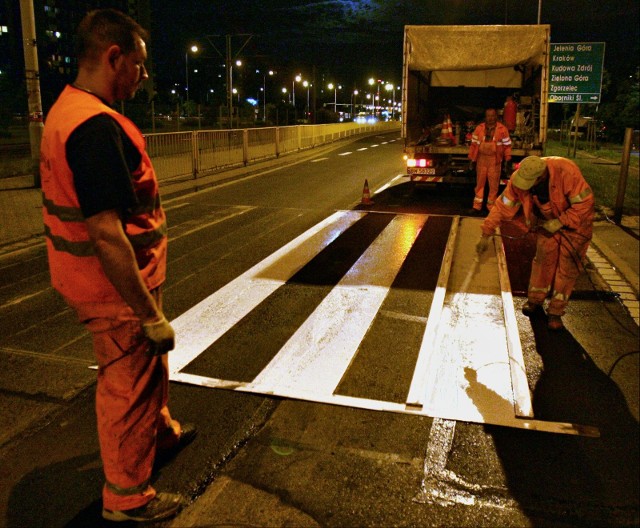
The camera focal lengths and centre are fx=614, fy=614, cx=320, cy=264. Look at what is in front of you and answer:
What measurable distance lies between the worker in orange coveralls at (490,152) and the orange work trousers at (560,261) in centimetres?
568

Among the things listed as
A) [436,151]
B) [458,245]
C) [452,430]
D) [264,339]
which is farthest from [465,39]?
[452,430]

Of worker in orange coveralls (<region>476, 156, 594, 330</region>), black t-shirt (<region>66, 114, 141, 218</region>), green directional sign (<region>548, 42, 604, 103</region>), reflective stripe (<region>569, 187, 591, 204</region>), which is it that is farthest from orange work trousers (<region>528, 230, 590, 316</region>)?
green directional sign (<region>548, 42, 604, 103</region>)

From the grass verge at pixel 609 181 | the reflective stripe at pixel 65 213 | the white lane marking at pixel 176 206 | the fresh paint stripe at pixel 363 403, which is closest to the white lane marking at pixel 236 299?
the fresh paint stripe at pixel 363 403

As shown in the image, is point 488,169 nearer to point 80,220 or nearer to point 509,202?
point 509,202

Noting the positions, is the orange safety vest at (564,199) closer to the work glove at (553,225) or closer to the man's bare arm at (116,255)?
the work glove at (553,225)

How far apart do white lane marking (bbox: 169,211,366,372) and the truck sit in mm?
4470

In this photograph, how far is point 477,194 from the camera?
450 inches

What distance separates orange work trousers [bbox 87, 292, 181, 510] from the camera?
8.68ft

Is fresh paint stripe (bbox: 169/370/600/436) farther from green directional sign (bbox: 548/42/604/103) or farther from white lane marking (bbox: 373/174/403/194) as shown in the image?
green directional sign (bbox: 548/42/604/103)

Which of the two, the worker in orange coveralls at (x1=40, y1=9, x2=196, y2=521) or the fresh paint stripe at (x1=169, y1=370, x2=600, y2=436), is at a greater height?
the worker in orange coveralls at (x1=40, y1=9, x2=196, y2=521)

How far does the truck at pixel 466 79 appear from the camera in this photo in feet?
41.0

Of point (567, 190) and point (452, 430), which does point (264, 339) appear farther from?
point (567, 190)

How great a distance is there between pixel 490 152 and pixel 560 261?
6.19 meters

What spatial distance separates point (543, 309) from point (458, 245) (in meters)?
2.83
